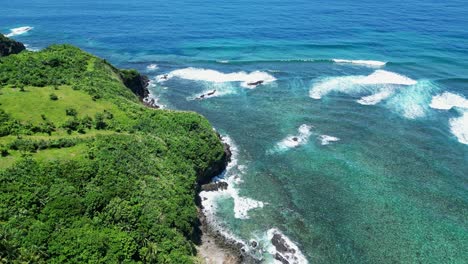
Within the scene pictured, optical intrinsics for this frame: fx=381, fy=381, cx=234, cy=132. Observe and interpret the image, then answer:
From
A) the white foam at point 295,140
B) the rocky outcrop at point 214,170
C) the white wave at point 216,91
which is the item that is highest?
the white wave at point 216,91

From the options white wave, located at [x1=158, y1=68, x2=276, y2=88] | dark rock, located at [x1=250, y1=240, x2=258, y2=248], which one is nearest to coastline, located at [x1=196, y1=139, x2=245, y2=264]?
dark rock, located at [x1=250, y1=240, x2=258, y2=248]

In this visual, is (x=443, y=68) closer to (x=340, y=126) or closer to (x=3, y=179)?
(x=340, y=126)

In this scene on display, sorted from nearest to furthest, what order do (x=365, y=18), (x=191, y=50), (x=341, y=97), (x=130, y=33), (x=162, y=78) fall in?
(x=341, y=97)
(x=162, y=78)
(x=191, y=50)
(x=130, y=33)
(x=365, y=18)

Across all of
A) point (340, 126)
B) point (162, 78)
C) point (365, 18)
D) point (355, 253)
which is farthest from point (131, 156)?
point (365, 18)

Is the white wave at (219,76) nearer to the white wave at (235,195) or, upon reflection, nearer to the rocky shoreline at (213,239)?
the white wave at (235,195)

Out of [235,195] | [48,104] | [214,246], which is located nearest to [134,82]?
[48,104]

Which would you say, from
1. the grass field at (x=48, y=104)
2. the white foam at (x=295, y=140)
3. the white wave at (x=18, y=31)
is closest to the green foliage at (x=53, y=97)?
the grass field at (x=48, y=104)
